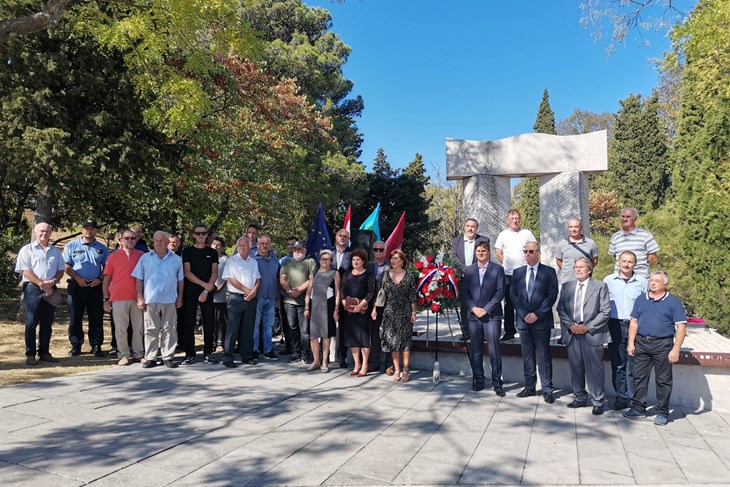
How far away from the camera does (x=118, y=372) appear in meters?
6.77

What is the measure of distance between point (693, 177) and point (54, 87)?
1704 cm

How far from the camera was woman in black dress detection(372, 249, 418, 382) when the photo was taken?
7027 millimetres

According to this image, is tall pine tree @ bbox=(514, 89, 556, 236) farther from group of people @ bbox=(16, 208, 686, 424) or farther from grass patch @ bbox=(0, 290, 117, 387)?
grass patch @ bbox=(0, 290, 117, 387)

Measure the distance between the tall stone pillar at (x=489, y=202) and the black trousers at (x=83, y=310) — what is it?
21.3 feet

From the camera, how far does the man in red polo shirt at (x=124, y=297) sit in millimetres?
7301

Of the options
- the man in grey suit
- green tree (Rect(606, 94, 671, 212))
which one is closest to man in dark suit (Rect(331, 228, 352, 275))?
the man in grey suit

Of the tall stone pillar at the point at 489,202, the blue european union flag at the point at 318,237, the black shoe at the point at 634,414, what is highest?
the tall stone pillar at the point at 489,202

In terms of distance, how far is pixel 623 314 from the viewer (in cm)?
600

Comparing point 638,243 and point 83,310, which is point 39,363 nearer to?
point 83,310

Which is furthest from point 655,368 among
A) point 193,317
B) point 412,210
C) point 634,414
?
point 412,210

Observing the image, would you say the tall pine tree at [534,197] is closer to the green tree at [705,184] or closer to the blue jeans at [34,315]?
the green tree at [705,184]

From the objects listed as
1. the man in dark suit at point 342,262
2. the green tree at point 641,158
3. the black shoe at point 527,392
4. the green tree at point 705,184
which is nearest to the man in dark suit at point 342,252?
the man in dark suit at point 342,262

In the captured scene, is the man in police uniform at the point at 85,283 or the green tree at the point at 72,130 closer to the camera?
the man in police uniform at the point at 85,283

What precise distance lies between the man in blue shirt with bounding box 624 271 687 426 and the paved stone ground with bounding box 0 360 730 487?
305 millimetres
